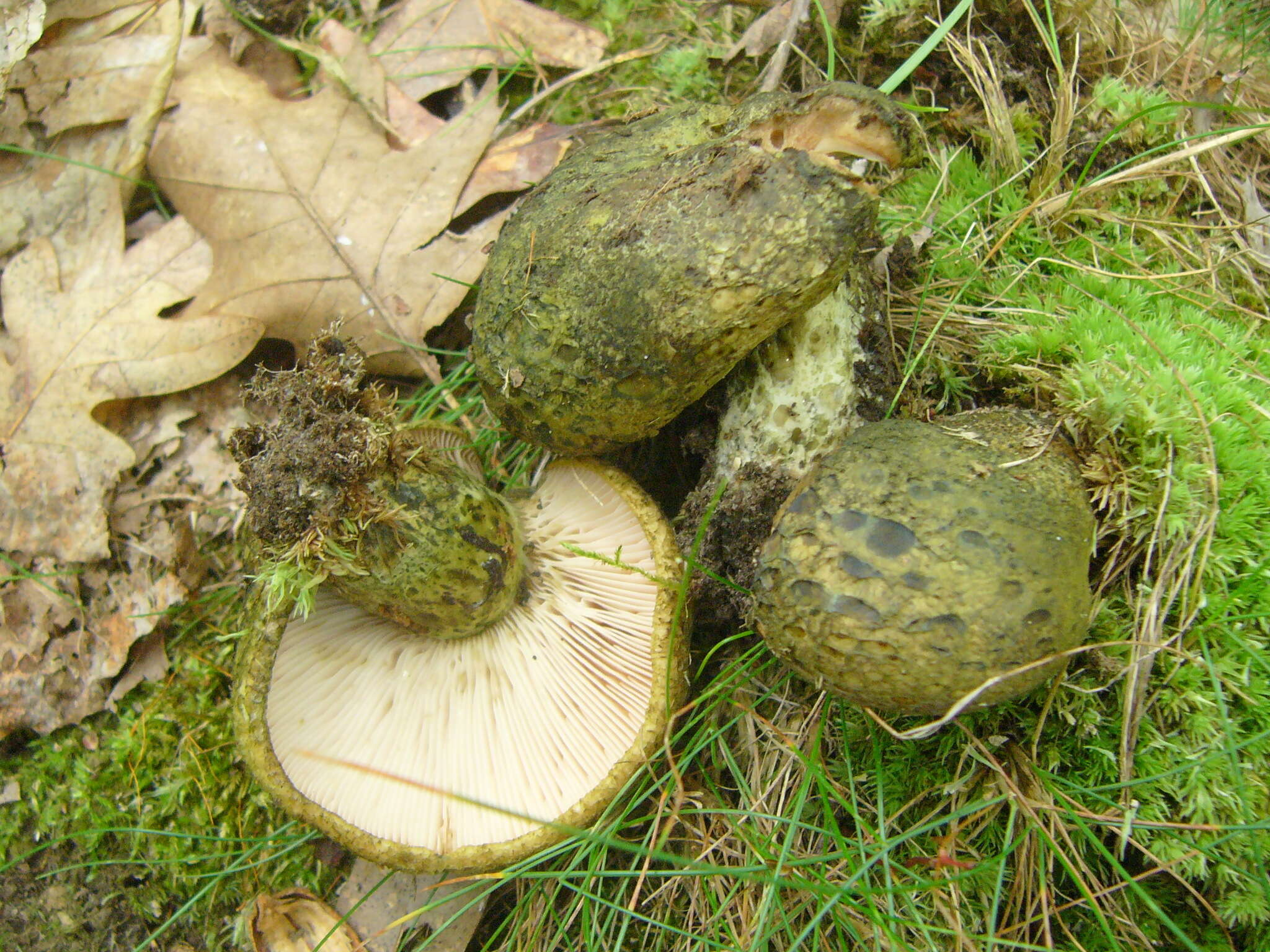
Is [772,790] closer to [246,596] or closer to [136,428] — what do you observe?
[246,596]

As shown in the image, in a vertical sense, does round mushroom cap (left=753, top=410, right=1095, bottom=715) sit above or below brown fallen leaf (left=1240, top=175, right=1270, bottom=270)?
below

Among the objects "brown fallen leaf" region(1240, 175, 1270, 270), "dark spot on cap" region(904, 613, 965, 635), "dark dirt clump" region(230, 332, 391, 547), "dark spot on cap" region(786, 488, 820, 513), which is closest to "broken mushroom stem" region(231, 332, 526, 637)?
"dark dirt clump" region(230, 332, 391, 547)

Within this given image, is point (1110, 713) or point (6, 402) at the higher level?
point (6, 402)

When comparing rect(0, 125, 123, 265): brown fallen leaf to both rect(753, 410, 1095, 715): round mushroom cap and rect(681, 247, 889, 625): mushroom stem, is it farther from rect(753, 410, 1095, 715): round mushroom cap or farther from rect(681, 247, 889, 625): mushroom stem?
rect(753, 410, 1095, 715): round mushroom cap

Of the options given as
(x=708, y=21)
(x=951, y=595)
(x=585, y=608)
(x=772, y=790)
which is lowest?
(x=772, y=790)

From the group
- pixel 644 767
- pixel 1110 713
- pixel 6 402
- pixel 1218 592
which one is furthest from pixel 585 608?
pixel 6 402

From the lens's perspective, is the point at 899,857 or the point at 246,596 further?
the point at 246,596

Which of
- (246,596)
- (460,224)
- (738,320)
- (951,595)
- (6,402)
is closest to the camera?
(951,595)
